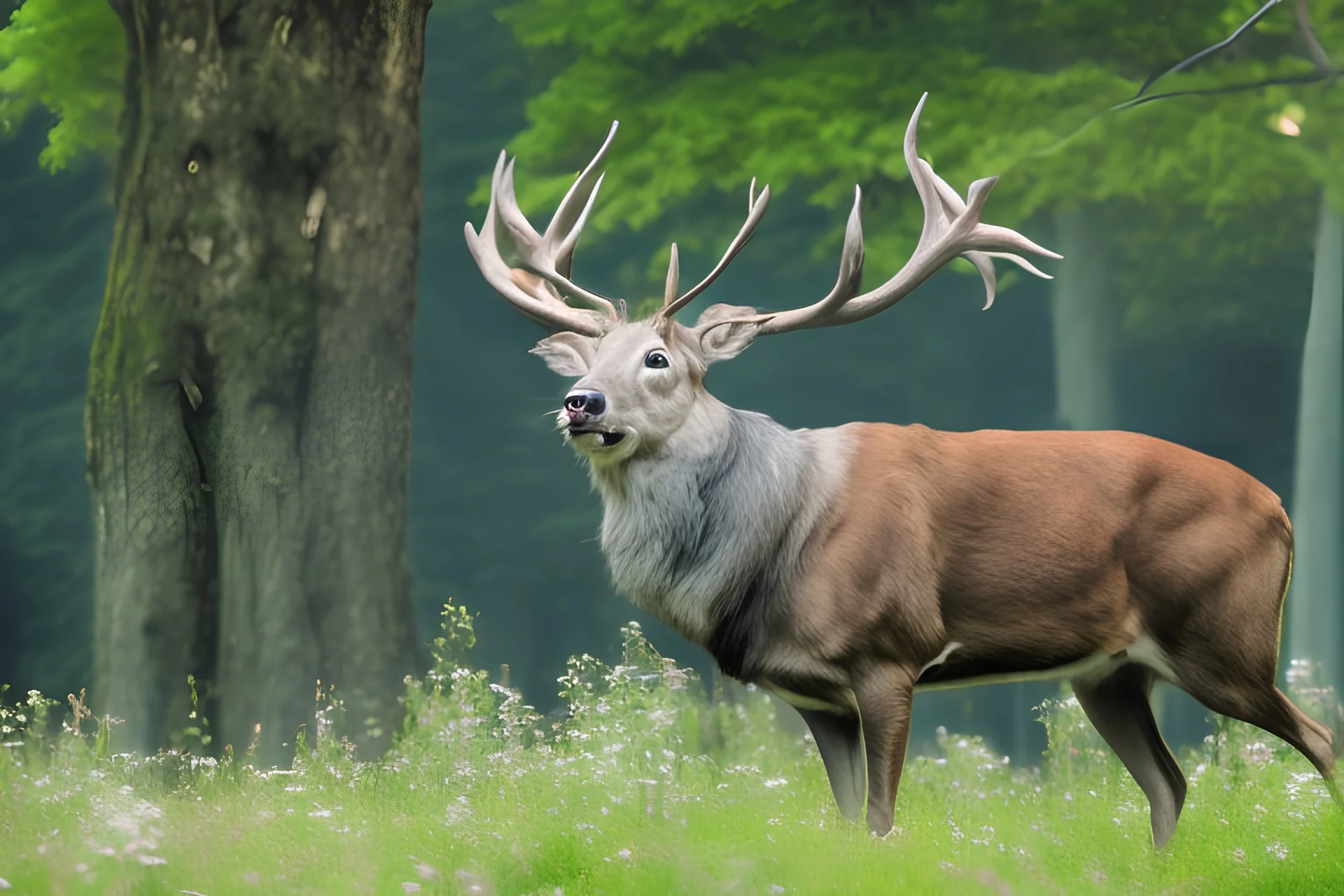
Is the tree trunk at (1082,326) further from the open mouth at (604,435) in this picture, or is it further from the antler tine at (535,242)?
the open mouth at (604,435)

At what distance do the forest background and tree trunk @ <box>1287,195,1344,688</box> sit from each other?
32mm

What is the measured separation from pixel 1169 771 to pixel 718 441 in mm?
2046

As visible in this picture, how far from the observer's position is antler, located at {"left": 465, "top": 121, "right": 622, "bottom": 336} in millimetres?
5273

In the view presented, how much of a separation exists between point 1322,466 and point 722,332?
4664 millimetres

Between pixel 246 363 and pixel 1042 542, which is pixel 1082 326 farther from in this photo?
pixel 246 363

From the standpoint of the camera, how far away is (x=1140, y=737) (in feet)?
17.4

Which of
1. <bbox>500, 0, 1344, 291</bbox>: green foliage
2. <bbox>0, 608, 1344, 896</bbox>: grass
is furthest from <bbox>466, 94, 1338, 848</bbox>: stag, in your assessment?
<bbox>500, 0, 1344, 291</bbox>: green foliage

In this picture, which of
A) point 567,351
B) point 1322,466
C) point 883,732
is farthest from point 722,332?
point 1322,466

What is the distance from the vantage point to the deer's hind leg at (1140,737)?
5266 mm

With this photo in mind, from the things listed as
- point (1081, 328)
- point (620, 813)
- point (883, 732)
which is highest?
point (1081, 328)

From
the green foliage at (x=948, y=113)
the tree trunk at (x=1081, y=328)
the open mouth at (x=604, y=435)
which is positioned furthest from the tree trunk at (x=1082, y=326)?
the open mouth at (x=604, y=435)

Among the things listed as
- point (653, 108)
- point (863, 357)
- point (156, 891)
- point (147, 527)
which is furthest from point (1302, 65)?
point (156, 891)

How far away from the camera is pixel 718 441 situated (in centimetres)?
501

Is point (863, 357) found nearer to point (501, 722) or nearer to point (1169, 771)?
point (501, 722)
